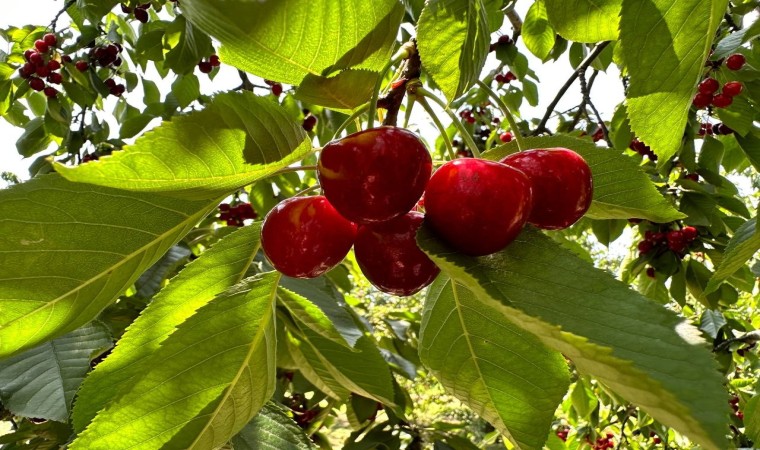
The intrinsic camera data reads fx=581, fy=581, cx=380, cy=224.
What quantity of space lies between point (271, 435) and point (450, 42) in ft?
3.37

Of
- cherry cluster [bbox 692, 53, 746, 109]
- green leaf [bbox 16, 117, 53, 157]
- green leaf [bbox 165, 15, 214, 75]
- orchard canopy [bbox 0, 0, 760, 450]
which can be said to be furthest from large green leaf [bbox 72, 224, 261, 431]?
green leaf [bbox 16, 117, 53, 157]

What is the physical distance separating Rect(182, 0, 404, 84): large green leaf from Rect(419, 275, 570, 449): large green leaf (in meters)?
0.35

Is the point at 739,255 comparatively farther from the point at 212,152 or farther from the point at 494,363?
the point at 212,152

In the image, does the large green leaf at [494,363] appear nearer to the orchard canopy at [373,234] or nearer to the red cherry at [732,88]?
the orchard canopy at [373,234]

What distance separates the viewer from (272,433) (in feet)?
4.63

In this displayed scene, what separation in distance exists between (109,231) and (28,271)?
0.11 metres

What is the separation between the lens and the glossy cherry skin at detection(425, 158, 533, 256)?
0.62 metres

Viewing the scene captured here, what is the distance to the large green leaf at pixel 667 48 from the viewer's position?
787 mm

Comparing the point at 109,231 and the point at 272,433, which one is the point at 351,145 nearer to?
the point at 109,231

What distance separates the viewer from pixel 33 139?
366cm

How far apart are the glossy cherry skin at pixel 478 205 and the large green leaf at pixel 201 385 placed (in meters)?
0.36

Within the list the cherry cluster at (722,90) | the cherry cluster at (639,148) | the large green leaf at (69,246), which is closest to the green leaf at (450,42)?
the large green leaf at (69,246)

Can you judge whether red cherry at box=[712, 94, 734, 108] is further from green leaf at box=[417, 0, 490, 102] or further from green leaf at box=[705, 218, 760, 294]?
green leaf at box=[417, 0, 490, 102]

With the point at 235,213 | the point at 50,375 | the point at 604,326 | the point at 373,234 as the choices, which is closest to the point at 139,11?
the point at 235,213
